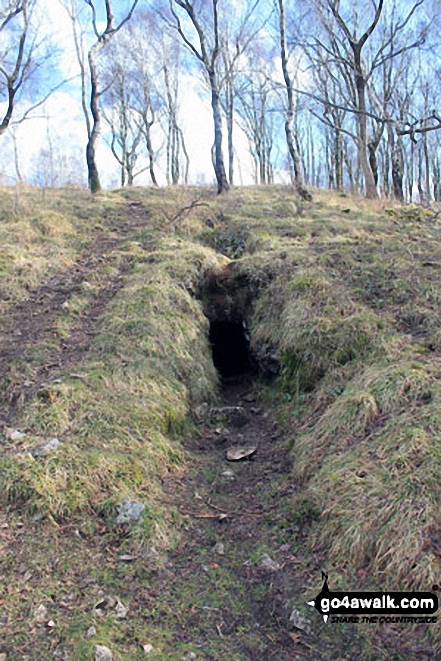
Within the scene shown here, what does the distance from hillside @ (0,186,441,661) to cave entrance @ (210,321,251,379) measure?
6cm

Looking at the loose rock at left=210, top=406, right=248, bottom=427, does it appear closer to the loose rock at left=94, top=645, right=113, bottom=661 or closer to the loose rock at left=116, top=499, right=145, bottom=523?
the loose rock at left=116, top=499, right=145, bottom=523

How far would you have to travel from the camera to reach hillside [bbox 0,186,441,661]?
10.3ft

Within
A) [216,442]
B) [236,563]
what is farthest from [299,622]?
[216,442]

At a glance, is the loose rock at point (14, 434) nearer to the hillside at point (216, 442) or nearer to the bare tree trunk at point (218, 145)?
the hillside at point (216, 442)

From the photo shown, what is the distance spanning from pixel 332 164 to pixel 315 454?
3116 cm

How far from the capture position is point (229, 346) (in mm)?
8508

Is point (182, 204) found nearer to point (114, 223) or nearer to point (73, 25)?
point (114, 223)

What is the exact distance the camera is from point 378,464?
3959 millimetres

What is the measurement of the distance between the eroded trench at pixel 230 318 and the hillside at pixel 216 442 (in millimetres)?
46

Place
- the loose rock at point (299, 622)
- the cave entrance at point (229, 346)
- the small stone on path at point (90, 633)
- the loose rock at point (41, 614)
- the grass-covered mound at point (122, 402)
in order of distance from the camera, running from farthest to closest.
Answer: the cave entrance at point (229, 346)
the grass-covered mound at point (122, 402)
the loose rock at point (299, 622)
the loose rock at point (41, 614)
the small stone on path at point (90, 633)

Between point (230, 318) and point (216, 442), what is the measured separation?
119 inches

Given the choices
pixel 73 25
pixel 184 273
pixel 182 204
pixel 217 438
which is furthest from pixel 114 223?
pixel 73 25

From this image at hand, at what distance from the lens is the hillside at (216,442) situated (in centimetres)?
314

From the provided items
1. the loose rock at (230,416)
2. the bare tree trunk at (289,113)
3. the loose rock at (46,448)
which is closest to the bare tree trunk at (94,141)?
the bare tree trunk at (289,113)
